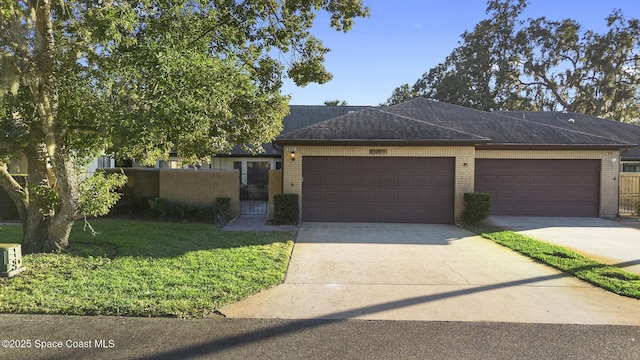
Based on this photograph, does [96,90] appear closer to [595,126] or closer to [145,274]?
[145,274]

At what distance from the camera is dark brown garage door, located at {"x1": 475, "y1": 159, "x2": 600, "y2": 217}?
14.6 meters

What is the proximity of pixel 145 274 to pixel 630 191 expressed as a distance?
16945 millimetres

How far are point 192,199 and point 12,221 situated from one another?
5.57m

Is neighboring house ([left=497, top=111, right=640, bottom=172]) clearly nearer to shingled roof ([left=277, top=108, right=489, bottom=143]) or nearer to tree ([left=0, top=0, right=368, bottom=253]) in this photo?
shingled roof ([left=277, top=108, right=489, bottom=143])

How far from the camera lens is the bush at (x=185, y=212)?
13.1m

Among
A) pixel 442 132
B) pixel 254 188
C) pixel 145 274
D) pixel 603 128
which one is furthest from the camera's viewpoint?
pixel 254 188

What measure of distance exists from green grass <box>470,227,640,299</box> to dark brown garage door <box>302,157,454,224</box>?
9.42 feet

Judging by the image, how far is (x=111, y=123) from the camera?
660 cm

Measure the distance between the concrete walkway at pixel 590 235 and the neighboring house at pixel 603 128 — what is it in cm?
819

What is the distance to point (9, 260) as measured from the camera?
237 inches

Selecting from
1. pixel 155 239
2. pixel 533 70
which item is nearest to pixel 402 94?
pixel 533 70

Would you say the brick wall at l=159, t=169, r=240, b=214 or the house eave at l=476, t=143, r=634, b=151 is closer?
the brick wall at l=159, t=169, r=240, b=214

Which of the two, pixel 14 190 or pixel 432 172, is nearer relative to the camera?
pixel 14 190

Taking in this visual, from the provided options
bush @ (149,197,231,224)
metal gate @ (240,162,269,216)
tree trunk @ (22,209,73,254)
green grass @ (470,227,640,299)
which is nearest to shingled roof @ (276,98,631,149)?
bush @ (149,197,231,224)
